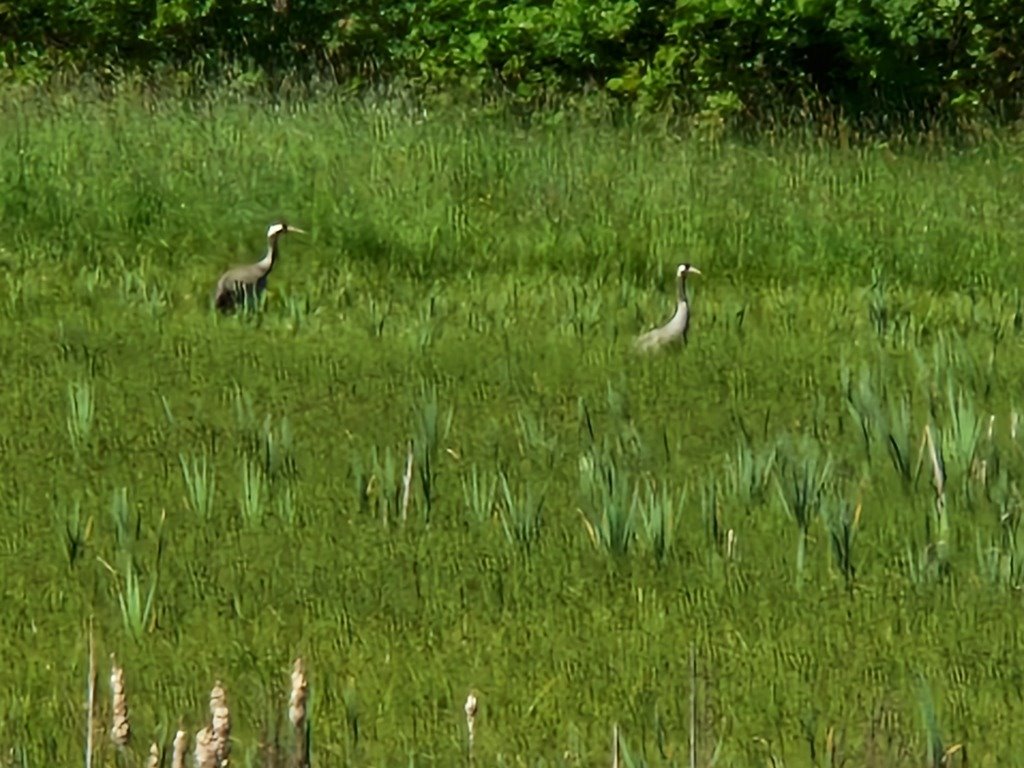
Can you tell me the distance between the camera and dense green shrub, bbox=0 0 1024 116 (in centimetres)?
1543

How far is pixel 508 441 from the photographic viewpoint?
24.4 feet

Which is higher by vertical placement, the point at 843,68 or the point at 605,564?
the point at 605,564

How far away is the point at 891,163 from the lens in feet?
42.3

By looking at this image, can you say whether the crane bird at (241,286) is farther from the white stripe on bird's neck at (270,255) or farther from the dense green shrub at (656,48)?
the dense green shrub at (656,48)

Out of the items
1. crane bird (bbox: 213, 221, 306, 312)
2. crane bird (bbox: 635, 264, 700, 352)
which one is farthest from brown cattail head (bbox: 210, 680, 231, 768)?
crane bird (bbox: 213, 221, 306, 312)

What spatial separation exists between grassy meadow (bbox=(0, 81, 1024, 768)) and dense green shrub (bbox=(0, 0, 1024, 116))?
2345 millimetres

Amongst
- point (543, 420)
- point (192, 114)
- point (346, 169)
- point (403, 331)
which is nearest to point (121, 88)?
point (192, 114)

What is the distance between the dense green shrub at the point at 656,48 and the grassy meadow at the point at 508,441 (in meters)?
2.34

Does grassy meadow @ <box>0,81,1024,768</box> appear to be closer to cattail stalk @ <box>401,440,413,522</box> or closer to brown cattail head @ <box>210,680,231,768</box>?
cattail stalk @ <box>401,440,413,522</box>

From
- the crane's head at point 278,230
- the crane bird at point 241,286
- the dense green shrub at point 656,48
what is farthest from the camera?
the dense green shrub at point 656,48

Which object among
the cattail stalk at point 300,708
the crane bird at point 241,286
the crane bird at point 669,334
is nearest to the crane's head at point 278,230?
the crane bird at point 241,286

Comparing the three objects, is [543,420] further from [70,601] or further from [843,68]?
[843,68]

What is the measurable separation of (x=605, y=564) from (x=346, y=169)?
6438 mm

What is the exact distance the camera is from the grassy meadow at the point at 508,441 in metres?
5.03
